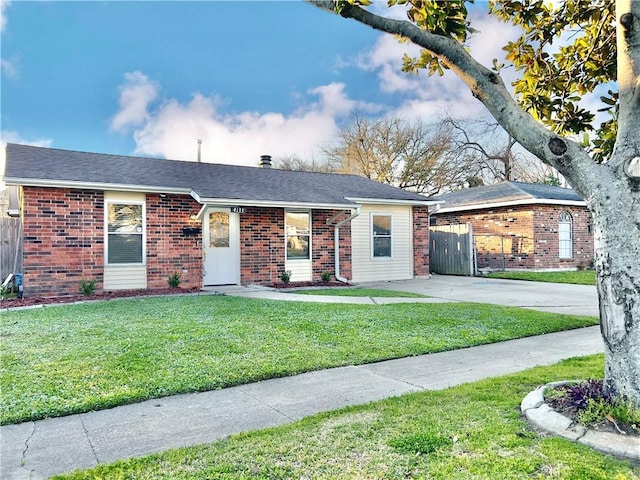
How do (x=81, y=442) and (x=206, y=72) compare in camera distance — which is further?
(x=206, y=72)

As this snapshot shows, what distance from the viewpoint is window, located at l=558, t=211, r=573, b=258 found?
18.0 m

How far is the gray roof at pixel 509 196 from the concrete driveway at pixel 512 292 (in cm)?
382

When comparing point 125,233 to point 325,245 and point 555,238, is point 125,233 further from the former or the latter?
point 555,238

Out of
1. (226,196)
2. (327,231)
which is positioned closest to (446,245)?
(327,231)

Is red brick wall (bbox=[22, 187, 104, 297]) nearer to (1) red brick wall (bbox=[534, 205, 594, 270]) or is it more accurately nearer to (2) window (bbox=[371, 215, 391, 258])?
(2) window (bbox=[371, 215, 391, 258])

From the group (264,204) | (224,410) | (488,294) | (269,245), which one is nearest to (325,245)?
(269,245)

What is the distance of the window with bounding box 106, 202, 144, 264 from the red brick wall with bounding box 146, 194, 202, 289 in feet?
0.74

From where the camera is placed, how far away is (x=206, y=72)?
1376 centimetres

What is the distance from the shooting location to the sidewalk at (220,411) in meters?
2.92

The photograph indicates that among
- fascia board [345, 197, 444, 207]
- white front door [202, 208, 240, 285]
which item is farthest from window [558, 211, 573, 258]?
white front door [202, 208, 240, 285]

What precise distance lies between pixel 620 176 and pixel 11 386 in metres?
5.45

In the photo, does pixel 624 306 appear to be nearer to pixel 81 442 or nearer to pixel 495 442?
pixel 495 442

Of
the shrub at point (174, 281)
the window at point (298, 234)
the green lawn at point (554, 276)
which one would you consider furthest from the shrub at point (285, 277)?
the green lawn at point (554, 276)

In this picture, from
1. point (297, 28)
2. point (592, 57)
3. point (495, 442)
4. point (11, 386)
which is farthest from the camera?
point (297, 28)
